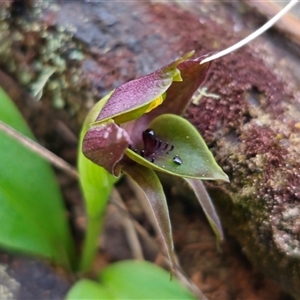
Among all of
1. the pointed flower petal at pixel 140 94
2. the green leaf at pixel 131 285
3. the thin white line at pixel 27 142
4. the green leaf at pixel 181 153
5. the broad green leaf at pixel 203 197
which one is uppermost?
the pointed flower petal at pixel 140 94

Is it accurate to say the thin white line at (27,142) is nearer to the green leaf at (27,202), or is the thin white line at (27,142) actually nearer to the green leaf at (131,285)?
the green leaf at (27,202)

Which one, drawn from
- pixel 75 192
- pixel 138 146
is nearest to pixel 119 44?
pixel 138 146

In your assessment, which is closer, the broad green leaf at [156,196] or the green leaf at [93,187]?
the broad green leaf at [156,196]

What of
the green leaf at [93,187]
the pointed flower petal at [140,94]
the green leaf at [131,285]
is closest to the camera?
the pointed flower petal at [140,94]

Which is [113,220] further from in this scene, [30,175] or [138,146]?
[138,146]

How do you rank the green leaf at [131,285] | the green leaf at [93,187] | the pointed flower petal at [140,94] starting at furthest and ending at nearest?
the green leaf at [131,285] < the green leaf at [93,187] < the pointed flower petal at [140,94]

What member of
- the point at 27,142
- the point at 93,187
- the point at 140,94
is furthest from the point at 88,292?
the point at 140,94

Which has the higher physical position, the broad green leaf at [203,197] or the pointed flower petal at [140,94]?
the pointed flower petal at [140,94]

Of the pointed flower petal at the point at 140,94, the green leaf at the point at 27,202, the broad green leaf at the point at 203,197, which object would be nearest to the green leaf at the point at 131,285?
the green leaf at the point at 27,202
